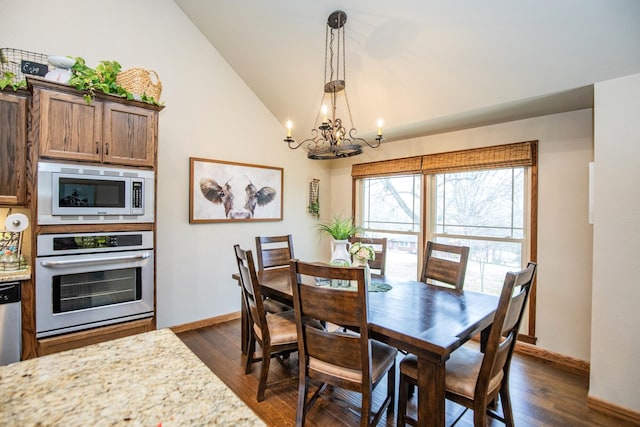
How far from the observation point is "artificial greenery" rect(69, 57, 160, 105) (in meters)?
2.21

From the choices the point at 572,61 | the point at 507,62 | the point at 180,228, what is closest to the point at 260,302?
the point at 180,228

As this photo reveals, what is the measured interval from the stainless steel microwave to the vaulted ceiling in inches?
76.1

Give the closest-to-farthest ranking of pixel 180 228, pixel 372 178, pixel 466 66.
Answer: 1. pixel 466 66
2. pixel 180 228
3. pixel 372 178

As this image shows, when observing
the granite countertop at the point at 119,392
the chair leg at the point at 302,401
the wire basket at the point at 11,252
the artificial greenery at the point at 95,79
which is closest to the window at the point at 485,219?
the chair leg at the point at 302,401

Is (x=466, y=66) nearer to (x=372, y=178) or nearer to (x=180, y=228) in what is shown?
(x=372, y=178)

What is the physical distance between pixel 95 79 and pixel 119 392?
2373 millimetres

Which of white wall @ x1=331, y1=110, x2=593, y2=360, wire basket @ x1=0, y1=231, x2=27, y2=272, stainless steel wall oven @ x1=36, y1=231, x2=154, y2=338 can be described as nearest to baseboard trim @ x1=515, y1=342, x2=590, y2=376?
white wall @ x1=331, y1=110, x2=593, y2=360

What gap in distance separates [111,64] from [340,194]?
333 cm

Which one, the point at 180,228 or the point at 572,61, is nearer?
the point at 572,61

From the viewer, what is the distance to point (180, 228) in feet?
11.4

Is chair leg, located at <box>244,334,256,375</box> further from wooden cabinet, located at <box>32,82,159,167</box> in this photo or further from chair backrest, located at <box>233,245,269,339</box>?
wooden cabinet, located at <box>32,82,159,167</box>

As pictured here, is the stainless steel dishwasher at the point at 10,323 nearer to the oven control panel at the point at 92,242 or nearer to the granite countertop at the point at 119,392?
the oven control panel at the point at 92,242

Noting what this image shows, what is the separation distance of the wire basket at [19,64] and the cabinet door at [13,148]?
0.83 feet

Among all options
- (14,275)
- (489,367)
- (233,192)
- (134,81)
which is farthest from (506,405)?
(134,81)
